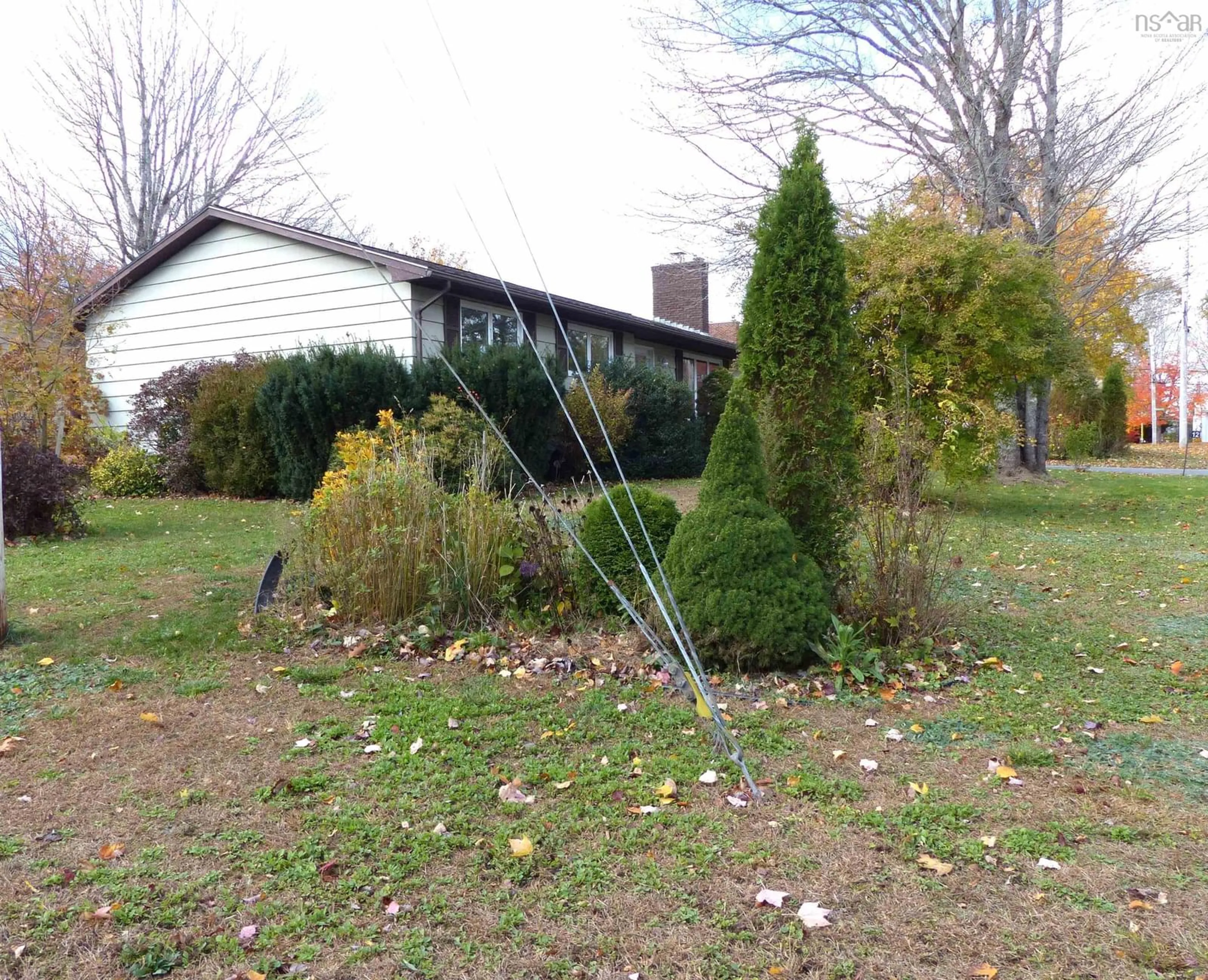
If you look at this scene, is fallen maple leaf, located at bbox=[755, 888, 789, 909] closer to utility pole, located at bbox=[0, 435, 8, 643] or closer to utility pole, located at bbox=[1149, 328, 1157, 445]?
utility pole, located at bbox=[0, 435, 8, 643]

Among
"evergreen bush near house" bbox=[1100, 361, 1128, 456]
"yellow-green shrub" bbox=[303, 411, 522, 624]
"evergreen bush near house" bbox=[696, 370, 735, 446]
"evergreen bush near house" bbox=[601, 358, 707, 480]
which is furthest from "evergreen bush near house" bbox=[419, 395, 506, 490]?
"evergreen bush near house" bbox=[1100, 361, 1128, 456]

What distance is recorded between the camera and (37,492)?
905cm

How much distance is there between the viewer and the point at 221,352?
51.2 feet

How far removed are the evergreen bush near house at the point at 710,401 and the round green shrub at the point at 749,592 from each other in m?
12.7

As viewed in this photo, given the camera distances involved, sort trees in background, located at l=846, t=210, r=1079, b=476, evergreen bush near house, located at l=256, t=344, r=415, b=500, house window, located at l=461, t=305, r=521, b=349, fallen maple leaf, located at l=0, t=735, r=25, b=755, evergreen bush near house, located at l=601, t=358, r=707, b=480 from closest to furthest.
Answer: fallen maple leaf, located at l=0, t=735, r=25, b=755
trees in background, located at l=846, t=210, r=1079, b=476
evergreen bush near house, located at l=256, t=344, r=415, b=500
house window, located at l=461, t=305, r=521, b=349
evergreen bush near house, located at l=601, t=358, r=707, b=480

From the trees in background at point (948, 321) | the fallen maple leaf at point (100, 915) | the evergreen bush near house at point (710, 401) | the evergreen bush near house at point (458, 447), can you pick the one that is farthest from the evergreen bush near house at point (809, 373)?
the evergreen bush near house at point (710, 401)

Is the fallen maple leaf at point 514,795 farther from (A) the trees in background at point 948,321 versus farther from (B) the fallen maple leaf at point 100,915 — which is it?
(A) the trees in background at point 948,321

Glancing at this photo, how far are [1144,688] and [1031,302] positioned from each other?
24.9 ft

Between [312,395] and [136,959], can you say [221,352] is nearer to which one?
[312,395]

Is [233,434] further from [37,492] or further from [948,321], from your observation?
[948,321]

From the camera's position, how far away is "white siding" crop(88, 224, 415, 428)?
14.0 metres

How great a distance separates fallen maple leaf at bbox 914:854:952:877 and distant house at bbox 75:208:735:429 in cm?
1059

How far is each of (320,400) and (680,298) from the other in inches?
548

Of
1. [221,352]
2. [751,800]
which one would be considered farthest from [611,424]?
[751,800]
